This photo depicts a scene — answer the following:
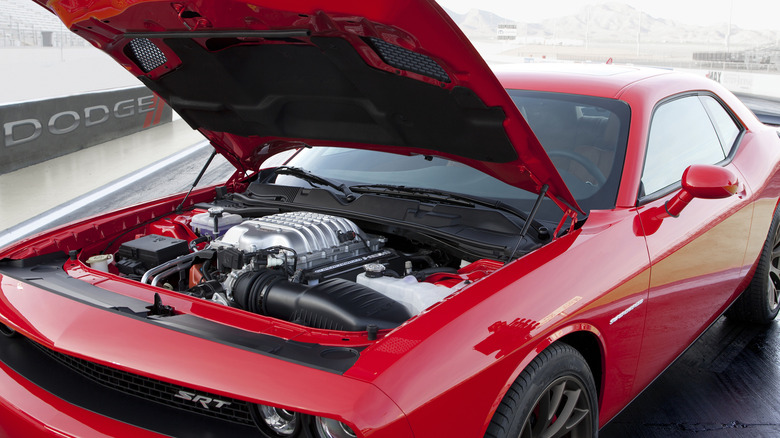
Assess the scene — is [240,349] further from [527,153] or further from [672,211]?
[672,211]

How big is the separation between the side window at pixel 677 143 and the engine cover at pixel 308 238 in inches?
46.2

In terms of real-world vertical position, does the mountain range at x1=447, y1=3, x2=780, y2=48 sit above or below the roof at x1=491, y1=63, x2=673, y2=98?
below

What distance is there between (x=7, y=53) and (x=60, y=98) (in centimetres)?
1676

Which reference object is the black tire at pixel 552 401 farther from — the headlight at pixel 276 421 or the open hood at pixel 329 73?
the open hood at pixel 329 73

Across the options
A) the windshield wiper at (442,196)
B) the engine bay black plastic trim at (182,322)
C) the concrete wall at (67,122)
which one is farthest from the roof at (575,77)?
the concrete wall at (67,122)

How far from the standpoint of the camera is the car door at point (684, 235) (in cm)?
240

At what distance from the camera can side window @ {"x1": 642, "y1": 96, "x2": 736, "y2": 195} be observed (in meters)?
2.68

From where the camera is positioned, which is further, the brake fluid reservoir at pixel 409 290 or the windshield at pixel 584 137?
the windshield at pixel 584 137

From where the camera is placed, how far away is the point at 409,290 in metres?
2.18

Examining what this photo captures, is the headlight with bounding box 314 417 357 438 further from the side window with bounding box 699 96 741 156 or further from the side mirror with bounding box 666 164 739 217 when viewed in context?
the side window with bounding box 699 96 741 156

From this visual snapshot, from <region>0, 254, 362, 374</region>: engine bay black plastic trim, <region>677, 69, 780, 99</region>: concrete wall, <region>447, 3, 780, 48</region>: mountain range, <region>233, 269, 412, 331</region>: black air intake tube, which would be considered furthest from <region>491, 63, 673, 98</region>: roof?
<region>447, 3, 780, 48</region>: mountain range

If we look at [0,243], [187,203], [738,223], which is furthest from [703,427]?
[0,243]

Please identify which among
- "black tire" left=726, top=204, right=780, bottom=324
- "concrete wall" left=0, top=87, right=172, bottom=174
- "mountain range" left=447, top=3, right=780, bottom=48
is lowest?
"mountain range" left=447, top=3, right=780, bottom=48

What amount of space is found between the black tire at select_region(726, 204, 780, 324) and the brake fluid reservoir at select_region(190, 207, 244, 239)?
9.25 feet
